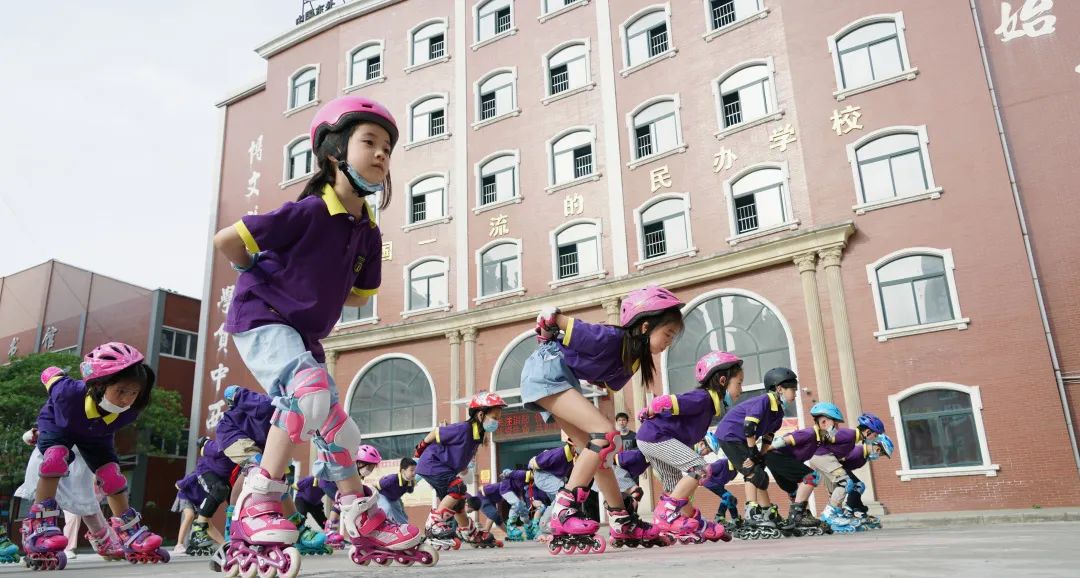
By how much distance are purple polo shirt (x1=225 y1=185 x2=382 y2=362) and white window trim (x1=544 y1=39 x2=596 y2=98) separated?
1889cm

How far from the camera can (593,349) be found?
4938mm

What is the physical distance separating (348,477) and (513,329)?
56.3 feet

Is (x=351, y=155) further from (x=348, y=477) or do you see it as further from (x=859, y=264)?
(x=859, y=264)

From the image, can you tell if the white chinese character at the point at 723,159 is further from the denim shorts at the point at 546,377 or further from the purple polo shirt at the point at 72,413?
the purple polo shirt at the point at 72,413

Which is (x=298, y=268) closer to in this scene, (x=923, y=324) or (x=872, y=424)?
(x=872, y=424)

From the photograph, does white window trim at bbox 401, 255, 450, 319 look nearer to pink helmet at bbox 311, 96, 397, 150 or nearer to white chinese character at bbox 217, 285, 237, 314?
white chinese character at bbox 217, 285, 237, 314

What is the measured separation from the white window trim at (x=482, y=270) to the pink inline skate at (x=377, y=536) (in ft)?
57.0

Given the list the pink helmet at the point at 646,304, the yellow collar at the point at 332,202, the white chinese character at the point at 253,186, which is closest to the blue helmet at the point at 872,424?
the pink helmet at the point at 646,304

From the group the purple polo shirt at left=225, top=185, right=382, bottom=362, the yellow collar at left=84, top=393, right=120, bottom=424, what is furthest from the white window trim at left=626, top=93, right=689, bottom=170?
the purple polo shirt at left=225, top=185, right=382, bottom=362

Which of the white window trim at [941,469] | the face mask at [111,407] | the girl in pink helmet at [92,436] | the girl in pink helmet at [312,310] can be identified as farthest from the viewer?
the white window trim at [941,469]

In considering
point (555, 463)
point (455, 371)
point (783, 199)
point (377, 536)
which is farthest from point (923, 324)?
point (377, 536)

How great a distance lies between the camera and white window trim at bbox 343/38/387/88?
2592cm

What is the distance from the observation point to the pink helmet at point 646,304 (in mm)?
4805

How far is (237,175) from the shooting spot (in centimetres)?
2856
